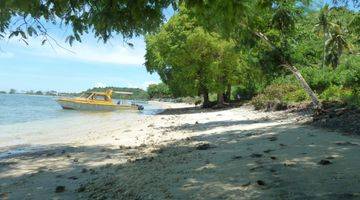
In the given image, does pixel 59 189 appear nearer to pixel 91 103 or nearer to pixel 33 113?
pixel 33 113

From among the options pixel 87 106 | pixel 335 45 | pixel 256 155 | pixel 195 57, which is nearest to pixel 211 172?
pixel 256 155

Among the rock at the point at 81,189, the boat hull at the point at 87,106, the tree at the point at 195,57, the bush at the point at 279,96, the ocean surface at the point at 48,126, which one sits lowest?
the ocean surface at the point at 48,126

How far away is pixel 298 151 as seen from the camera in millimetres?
8922

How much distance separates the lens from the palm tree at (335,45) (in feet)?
189

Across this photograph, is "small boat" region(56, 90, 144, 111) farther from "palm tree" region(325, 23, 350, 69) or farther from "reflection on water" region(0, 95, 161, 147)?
"palm tree" region(325, 23, 350, 69)

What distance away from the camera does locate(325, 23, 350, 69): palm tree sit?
57.5m

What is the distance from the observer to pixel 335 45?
58938 mm

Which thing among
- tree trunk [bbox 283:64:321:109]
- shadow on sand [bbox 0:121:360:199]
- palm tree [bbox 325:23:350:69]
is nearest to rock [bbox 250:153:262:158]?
shadow on sand [bbox 0:121:360:199]

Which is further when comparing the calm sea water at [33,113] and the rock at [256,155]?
the calm sea water at [33,113]

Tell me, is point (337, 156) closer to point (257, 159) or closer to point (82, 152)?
point (257, 159)

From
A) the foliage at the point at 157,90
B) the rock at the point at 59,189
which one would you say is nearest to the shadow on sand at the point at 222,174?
the rock at the point at 59,189

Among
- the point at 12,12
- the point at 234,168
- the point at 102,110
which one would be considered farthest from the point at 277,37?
the point at 102,110

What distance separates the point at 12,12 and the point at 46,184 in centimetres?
354

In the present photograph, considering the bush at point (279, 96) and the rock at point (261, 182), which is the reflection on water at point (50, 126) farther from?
the rock at point (261, 182)
